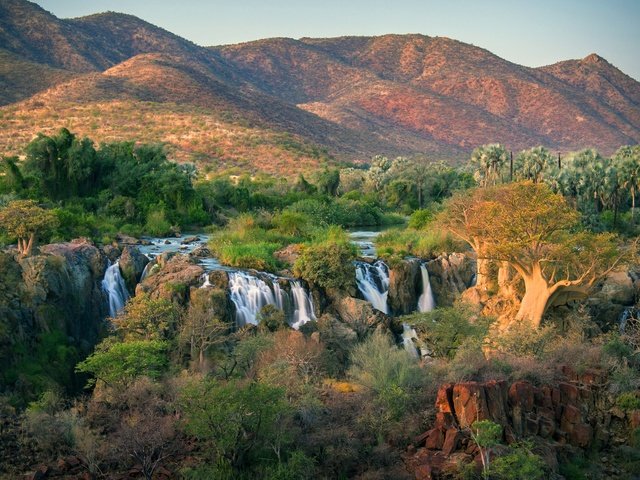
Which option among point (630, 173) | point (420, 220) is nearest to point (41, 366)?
point (420, 220)

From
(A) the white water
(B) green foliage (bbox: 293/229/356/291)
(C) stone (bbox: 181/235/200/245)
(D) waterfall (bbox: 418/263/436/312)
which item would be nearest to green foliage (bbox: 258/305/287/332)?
(A) the white water

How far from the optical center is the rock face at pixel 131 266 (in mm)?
30531

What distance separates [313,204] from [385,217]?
276 inches

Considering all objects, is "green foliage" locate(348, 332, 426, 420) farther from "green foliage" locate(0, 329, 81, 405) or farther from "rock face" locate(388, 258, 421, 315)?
"rock face" locate(388, 258, 421, 315)

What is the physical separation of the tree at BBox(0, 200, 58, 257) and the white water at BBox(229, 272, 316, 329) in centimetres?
772

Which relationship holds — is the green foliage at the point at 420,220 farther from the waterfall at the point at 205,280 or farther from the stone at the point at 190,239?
the waterfall at the point at 205,280

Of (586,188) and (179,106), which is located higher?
(179,106)

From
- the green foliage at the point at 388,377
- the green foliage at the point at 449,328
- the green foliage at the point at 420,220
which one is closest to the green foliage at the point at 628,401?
the green foliage at the point at 388,377

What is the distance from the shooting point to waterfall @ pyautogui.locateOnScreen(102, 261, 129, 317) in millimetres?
29267

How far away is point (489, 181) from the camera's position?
207ft

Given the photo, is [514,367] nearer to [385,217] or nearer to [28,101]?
[385,217]

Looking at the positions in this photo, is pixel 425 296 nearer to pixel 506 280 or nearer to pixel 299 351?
pixel 506 280

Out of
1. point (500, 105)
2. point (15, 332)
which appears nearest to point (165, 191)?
point (15, 332)

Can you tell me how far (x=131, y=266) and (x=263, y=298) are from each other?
571 cm
